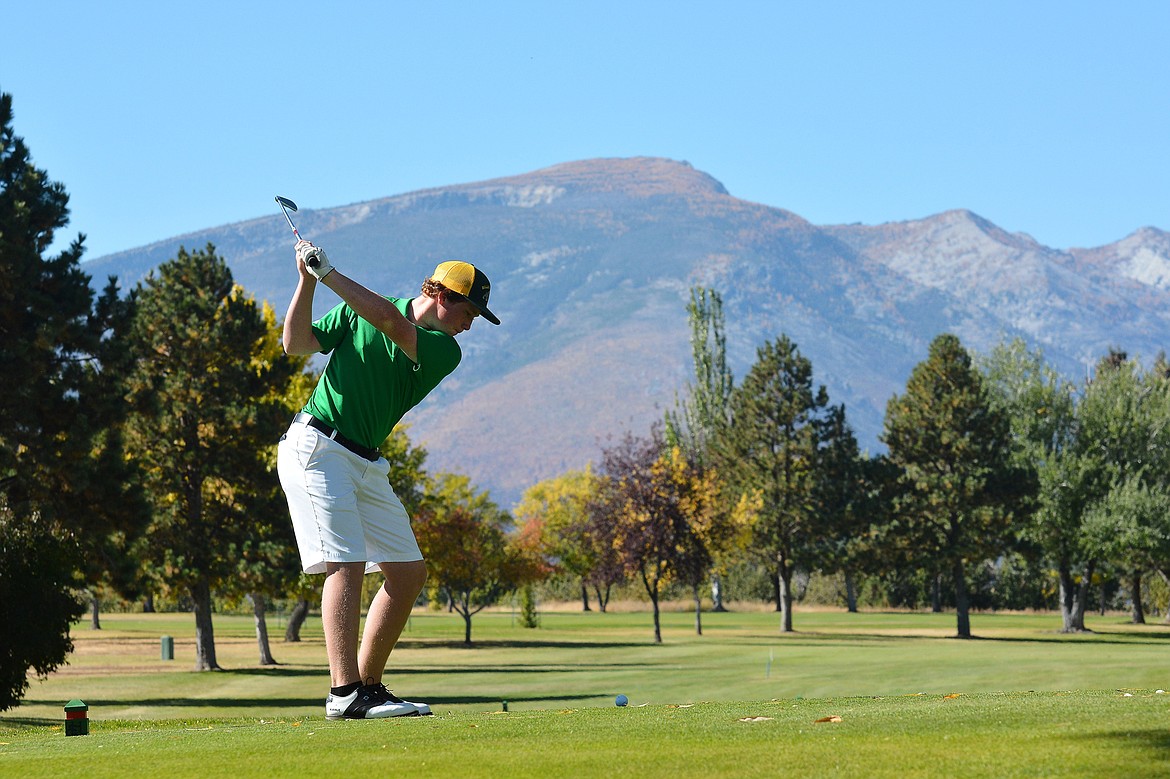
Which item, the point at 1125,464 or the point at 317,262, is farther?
the point at 1125,464

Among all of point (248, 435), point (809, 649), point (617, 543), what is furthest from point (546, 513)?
point (248, 435)

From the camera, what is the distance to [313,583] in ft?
146

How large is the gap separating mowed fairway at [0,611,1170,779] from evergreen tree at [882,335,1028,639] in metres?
4.16

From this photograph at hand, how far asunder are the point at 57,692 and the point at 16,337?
30.6 feet

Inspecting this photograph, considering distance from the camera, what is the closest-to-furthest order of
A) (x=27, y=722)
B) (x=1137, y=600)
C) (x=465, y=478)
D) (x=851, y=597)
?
(x=27, y=722), (x=465, y=478), (x=1137, y=600), (x=851, y=597)

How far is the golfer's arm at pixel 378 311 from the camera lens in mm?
7594

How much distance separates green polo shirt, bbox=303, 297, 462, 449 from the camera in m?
8.15

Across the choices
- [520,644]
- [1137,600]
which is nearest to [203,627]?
[520,644]

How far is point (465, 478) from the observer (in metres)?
75.9

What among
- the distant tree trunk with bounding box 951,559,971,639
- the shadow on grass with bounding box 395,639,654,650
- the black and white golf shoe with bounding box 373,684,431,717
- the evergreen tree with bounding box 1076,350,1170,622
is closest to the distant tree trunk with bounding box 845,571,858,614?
the distant tree trunk with bounding box 951,559,971,639

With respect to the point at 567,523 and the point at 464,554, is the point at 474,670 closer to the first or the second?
the point at 464,554

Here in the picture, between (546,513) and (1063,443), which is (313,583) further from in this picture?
(546,513)

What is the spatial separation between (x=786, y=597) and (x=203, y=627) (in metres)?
35.2

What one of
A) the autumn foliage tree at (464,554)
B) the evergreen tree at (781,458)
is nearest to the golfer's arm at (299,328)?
the autumn foliage tree at (464,554)
